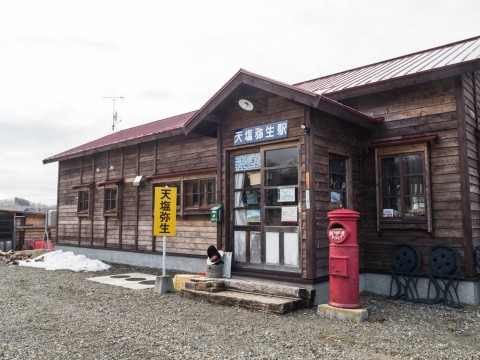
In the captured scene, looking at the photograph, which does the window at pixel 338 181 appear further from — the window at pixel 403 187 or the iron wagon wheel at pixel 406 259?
the iron wagon wheel at pixel 406 259

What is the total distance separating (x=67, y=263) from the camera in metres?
11.7

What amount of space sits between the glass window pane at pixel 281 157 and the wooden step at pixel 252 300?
2.30 m

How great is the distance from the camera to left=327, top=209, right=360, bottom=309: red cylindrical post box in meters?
5.71

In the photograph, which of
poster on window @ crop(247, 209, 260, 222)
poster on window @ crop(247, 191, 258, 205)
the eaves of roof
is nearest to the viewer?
the eaves of roof

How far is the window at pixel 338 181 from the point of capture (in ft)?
23.6

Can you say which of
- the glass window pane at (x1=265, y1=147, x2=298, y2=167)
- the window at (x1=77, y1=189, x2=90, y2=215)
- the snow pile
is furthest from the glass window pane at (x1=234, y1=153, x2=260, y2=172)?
the window at (x1=77, y1=189, x2=90, y2=215)

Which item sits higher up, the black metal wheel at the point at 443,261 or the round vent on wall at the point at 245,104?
the round vent on wall at the point at 245,104

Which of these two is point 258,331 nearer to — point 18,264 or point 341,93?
point 341,93

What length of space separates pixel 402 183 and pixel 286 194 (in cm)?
219

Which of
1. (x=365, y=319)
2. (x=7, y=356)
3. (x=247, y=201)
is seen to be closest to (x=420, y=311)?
(x=365, y=319)

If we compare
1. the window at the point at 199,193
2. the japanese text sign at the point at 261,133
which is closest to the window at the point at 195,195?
the window at the point at 199,193

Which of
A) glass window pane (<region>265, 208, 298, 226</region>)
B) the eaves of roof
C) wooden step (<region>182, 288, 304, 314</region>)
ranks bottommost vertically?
wooden step (<region>182, 288, 304, 314</region>)

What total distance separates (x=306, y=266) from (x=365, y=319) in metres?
1.23

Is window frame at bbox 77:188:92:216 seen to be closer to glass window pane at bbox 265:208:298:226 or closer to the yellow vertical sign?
the yellow vertical sign
